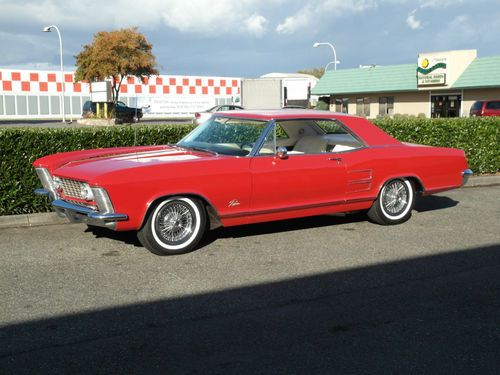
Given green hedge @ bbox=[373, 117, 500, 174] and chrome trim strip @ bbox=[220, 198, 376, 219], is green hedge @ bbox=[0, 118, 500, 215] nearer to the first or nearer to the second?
green hedge @ bbox=[373, 117, 500, 174]

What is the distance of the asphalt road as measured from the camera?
338 cm

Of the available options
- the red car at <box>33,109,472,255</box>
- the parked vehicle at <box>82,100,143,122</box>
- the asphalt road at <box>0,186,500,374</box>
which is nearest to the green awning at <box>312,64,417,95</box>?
the parked vehicle at <box>82,100,143,122</box>

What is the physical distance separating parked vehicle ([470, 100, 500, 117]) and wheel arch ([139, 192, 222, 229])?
2543cm

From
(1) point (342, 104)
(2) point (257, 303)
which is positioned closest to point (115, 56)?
(1) point (342, 104)

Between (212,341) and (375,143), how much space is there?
4037 mm

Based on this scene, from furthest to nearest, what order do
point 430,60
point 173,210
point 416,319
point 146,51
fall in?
point 146,51, point 430,60, point 173,210, point 416,319

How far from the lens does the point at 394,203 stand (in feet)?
23.3

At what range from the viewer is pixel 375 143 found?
6980 millimetres

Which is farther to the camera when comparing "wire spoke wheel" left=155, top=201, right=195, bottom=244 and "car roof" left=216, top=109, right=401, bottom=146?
"car roof" left=216, top=109, right=401, bottom=146

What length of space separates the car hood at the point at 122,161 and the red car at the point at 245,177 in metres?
0.01

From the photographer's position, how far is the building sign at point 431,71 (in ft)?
115

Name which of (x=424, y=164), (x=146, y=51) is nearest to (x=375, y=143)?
(x=424, y=164)

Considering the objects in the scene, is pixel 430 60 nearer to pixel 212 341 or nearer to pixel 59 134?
pixel 59 134

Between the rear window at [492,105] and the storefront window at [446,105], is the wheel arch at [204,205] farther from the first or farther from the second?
the storefront window at [446,105]
